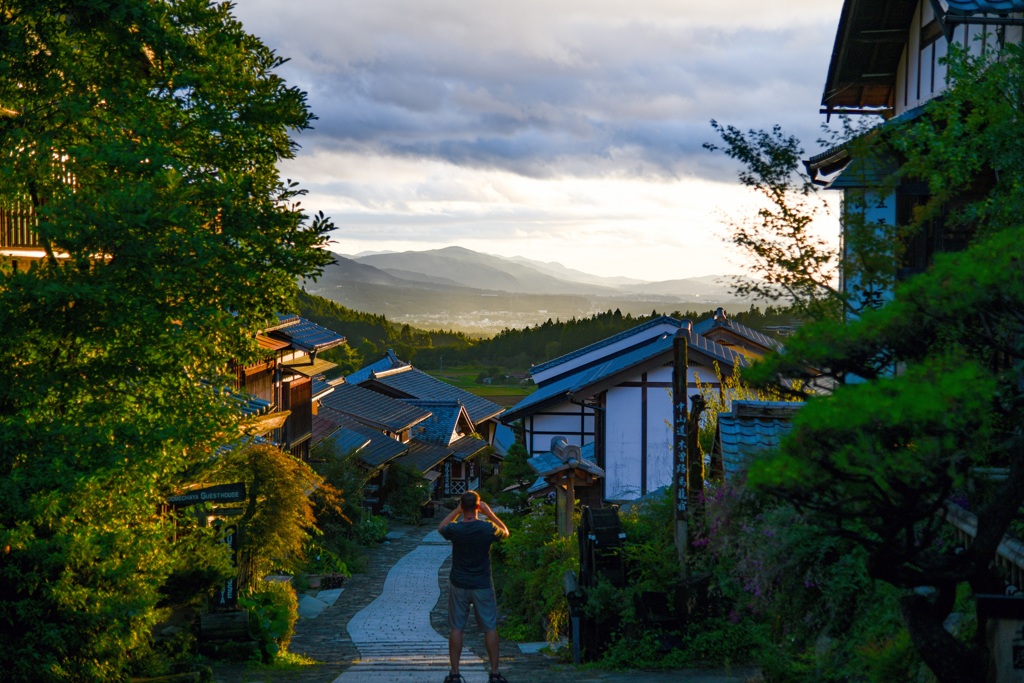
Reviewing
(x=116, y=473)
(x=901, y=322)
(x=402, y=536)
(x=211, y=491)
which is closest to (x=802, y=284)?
(x=901, y=322)

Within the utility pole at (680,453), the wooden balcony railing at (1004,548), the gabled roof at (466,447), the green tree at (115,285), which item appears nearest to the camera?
the wooden balcony railing at (1004,548)

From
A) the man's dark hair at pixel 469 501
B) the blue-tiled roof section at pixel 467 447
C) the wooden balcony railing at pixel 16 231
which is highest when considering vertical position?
the wooden balcony railing at pixel 16 231

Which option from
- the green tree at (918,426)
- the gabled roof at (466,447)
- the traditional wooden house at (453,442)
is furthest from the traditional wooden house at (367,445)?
the green tree at (918,426)

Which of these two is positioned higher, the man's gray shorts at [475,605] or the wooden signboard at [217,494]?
the wooden signboard at [217,494]

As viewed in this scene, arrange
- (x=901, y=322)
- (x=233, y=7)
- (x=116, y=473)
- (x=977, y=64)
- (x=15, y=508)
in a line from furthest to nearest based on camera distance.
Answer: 1. (x=233, y=7)
2. (x=977, y=64)
3. (x=116, y=473)
4. (x=15, y=508)
5. (x=901, y=322)

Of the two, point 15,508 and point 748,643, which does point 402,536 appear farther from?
point 15,508

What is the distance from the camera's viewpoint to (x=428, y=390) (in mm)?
62781

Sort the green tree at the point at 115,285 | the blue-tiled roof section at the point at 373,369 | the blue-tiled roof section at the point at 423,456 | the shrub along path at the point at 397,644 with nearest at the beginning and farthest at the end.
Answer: the green tree at the point at 115,285 < the shrub along path at the point at 397,644 < the blue-tiled roof section at the point at 423,456 < the blue-tiled roof section at the point at 373,369

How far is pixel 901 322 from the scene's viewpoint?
4.80 m

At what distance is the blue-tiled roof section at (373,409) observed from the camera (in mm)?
45750

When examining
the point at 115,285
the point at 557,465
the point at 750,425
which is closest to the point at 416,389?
the point at 557,465

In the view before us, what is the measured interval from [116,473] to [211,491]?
12.0ft

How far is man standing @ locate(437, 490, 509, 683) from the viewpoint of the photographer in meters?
8.75

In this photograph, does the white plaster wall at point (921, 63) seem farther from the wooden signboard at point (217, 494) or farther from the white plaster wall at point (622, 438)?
the wooden signboard at point (217, 494)
